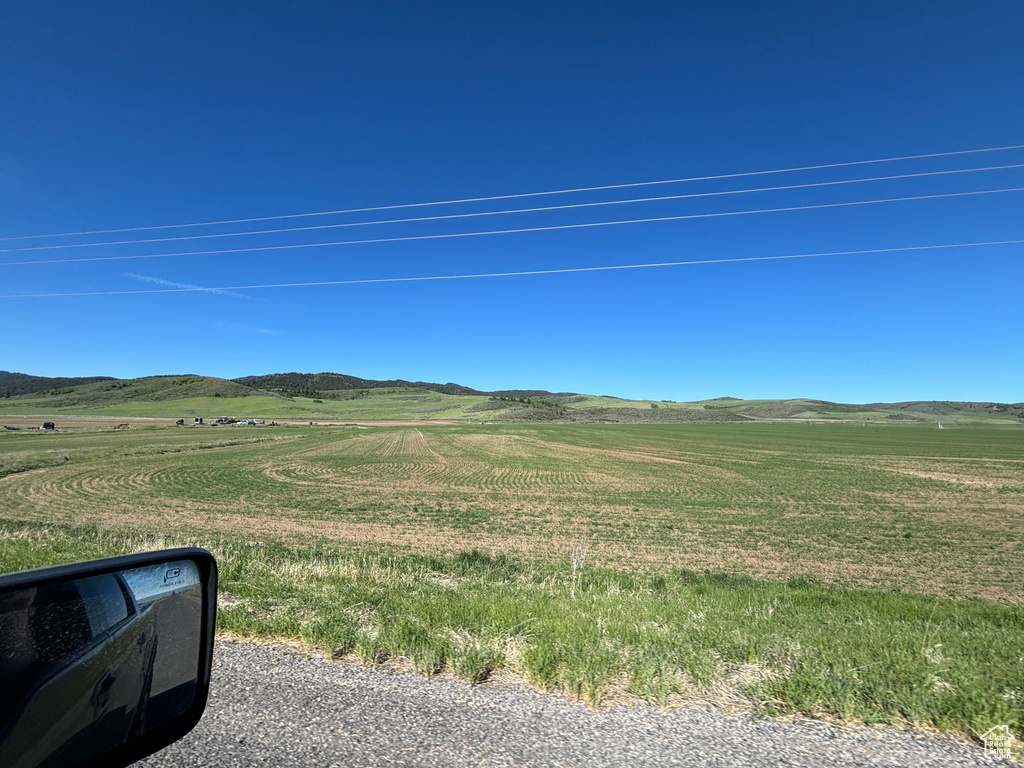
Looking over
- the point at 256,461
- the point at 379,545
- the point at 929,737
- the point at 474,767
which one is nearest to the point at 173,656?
the point at 474,767

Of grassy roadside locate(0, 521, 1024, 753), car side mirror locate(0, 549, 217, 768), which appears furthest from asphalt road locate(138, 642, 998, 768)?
car side mirror locate(0, 549, 217, 768)

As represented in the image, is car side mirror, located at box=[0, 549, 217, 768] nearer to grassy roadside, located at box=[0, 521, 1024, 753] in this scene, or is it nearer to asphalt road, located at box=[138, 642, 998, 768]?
asphalt road, located at box=[138, 642, 998, 768]

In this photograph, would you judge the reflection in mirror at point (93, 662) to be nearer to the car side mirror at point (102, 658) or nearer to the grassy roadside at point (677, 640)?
the car side mirror at point (102, 658)

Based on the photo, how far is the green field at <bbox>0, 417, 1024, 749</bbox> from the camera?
399cm

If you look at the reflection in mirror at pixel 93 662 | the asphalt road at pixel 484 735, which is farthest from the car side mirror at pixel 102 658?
the asphalt road at pixel 484 735

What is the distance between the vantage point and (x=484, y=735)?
3188 millimetres

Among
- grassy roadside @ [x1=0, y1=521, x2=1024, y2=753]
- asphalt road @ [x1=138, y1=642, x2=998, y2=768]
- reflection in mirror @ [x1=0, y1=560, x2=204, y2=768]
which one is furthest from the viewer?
grassy roadside @ [x1=0, y1=521, x2=1024, y2=753]

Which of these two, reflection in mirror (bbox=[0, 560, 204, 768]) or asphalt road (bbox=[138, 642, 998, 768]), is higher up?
reflection in mirror (bbox=[0, 560, 204, 768])

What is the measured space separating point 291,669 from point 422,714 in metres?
1.32

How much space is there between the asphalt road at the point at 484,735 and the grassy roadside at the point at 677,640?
0.23 m

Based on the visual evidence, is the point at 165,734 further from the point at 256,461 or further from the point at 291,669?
the point at 256,461

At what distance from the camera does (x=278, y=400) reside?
192 meters

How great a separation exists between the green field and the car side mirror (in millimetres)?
1978

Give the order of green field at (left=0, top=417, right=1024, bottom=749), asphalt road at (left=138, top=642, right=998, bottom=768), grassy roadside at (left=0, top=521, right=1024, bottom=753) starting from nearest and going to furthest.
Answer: asphalt road at (left=138, top=642, right=998, bottom=768), grassy roadside at (left=0, top=521, right=1024, bottom=753), green field at (left=0, top=417, right=1024, bottom=749)
